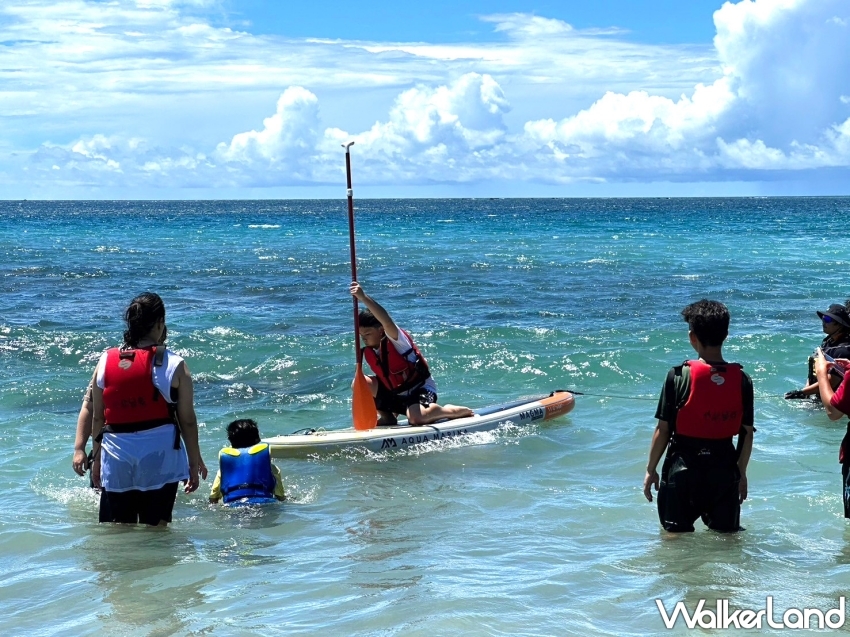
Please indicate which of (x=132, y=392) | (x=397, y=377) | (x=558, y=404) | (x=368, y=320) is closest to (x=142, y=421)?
(x=132, y=392)

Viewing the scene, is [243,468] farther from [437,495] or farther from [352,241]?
[352,241]

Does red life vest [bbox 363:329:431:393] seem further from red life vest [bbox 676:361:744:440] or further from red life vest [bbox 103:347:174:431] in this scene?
red life vest [bbox 676:361:744:440]

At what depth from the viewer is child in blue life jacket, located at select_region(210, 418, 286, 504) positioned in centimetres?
686

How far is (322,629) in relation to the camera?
15.7ft

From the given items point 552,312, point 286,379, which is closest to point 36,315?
point 286,379

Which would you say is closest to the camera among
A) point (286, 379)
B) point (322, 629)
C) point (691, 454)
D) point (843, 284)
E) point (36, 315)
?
point (322, 629)

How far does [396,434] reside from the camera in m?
9.21

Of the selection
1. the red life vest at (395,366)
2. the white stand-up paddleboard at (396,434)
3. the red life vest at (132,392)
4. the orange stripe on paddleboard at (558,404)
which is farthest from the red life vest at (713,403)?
the orange stripe on paddleboard at (558,404)

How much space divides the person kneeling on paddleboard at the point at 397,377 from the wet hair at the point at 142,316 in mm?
3452

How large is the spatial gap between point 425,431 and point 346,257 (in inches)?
1110

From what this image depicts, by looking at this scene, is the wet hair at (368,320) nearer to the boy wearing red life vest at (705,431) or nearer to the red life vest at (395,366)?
the red life vest at (395,366)

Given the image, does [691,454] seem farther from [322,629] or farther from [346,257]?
[346,257]

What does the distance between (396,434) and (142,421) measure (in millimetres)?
4045

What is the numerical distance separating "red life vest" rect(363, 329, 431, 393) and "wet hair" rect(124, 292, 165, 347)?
392cm
